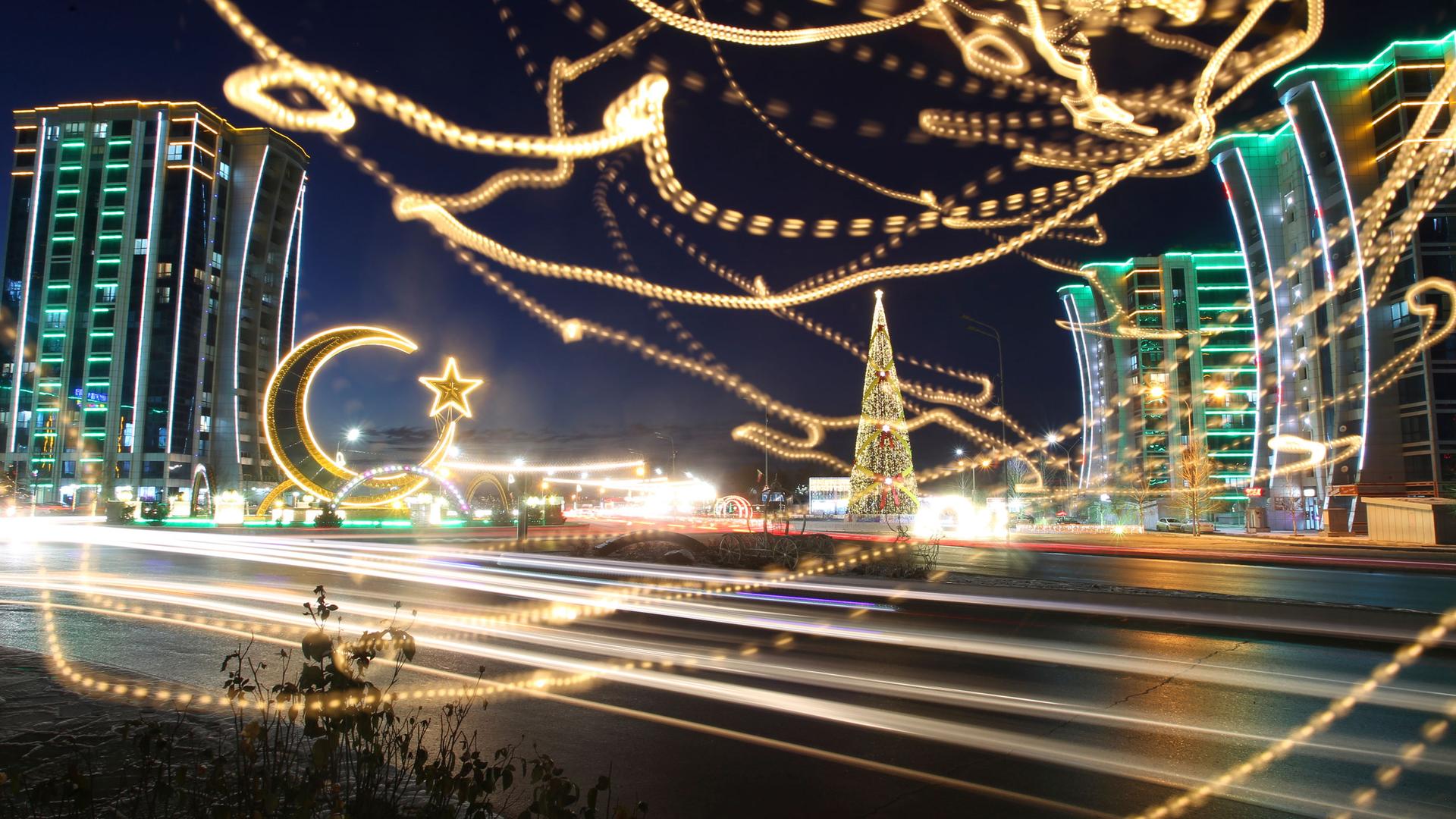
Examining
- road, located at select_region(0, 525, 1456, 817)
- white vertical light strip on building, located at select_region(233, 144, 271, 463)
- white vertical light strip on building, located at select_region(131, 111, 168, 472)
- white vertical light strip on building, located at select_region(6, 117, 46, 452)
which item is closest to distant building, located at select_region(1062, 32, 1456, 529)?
road, located at select_region(0, 525, 1456, 817)

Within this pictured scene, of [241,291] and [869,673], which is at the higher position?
[241,291]

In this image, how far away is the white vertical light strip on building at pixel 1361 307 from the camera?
186 ft

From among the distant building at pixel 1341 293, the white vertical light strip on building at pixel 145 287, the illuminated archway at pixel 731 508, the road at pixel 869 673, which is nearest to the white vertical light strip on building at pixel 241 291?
the white vertical light strip on building at pixel 145 287

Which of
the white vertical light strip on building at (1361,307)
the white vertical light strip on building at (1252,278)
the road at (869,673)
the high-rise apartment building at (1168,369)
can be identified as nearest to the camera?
the road at (869,673)

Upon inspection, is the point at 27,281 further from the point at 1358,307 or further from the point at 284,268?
the point at 1358,307

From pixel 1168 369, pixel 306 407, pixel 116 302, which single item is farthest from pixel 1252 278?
pixel 116 302

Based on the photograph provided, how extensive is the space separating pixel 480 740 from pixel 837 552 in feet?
58.6

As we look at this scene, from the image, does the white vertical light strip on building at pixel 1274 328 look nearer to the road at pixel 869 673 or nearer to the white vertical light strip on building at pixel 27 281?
the road at pixel 869 673

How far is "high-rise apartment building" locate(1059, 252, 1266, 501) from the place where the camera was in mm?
94562

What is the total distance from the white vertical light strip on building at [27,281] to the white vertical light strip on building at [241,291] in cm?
1712

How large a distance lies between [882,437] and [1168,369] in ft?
230

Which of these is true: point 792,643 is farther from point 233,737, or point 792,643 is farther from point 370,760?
point 370,760

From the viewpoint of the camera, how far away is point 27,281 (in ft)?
304

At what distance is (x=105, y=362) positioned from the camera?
91438 millimetres
